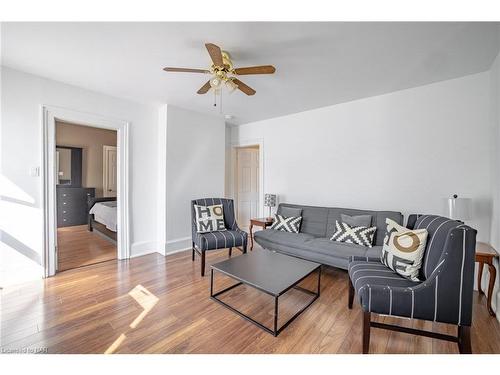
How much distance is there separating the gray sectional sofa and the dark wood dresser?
4.64 m

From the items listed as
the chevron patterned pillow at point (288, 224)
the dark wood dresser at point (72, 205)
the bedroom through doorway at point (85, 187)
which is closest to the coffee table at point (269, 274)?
the chevron patterned pillow at point (288, 224)

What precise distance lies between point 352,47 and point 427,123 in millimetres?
1589

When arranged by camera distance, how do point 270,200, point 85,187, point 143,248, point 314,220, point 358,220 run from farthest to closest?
point 85,187 → point 270,200 → point 143,248 → point 314,220 → point 358,220

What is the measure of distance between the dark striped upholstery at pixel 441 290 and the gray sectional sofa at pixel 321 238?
927 millimetres

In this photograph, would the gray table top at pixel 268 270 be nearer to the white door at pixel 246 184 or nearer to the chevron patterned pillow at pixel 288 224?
the chevron patterned pillow at pixel 288 224

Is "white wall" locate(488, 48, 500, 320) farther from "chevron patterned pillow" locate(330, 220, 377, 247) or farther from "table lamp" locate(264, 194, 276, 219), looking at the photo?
"table lamp" locate(264, 194, 276, 219)

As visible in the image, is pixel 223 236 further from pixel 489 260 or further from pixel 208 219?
A: pixel 489 260

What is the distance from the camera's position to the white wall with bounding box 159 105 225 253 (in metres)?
3.59

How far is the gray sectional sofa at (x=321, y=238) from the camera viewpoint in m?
2.53

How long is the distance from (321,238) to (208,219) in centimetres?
162

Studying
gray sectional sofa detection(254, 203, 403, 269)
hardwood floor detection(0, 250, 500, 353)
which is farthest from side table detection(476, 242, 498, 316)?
gray sectional sofa detection(254, 203, 403, 269)

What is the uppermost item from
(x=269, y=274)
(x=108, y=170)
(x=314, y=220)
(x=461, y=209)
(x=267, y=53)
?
(x=267, y=53)

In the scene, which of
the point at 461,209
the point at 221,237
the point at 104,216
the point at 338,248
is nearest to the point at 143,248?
the point at 104,216

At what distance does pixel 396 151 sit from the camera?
9.65 feet
